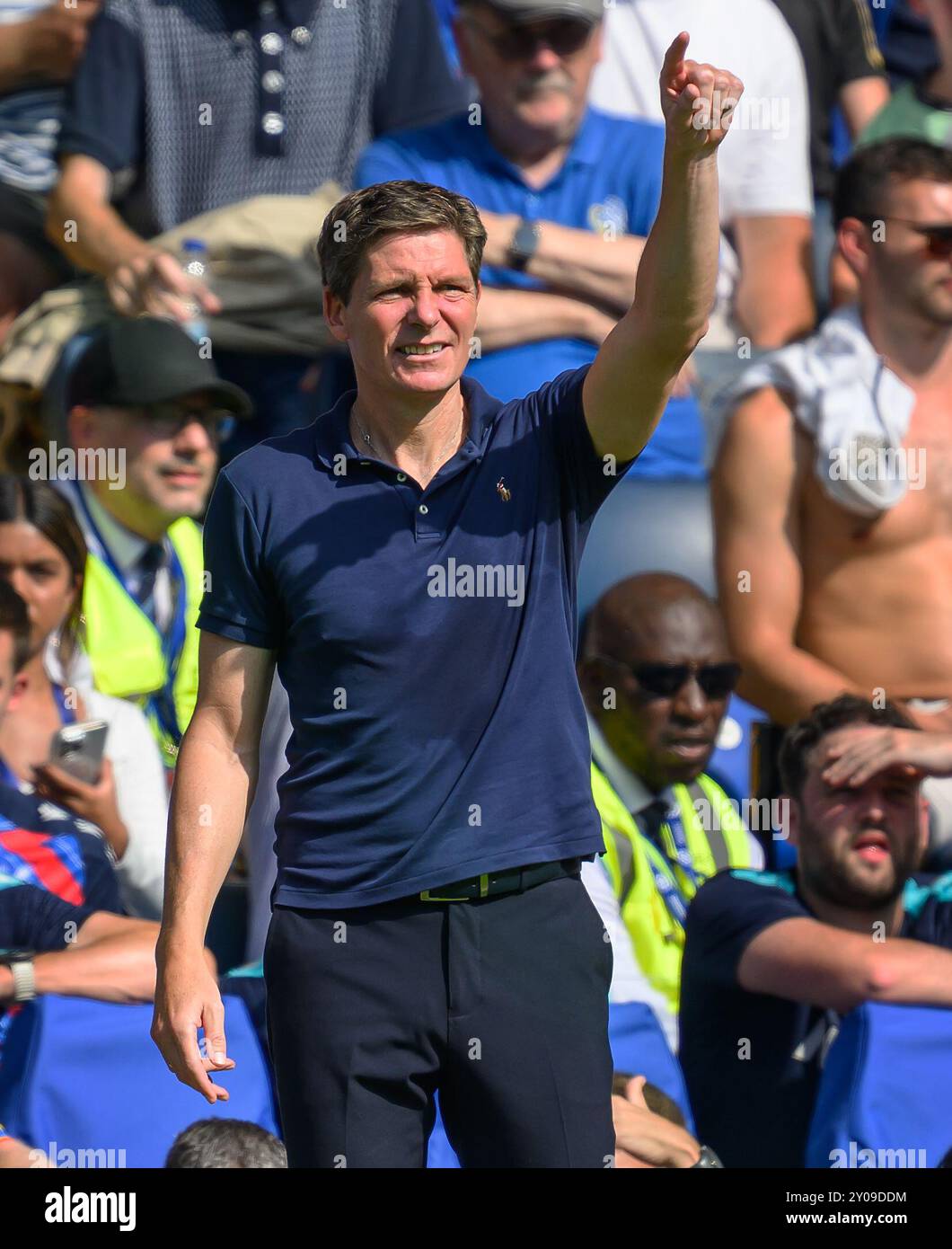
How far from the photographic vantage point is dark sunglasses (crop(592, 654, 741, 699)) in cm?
394

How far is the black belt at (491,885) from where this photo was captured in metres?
1.90

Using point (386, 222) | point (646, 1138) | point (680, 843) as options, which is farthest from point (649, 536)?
point (386, 222)

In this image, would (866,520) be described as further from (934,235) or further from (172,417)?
(172,417)

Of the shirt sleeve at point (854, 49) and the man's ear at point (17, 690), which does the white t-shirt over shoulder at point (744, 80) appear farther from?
the man's ear at point (17, 690)

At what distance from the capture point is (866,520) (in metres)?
4.20

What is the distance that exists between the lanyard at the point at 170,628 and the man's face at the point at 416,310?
6.80ft

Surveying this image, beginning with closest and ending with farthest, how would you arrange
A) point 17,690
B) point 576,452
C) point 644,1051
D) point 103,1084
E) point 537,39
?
point 576,452, point 103,1084, point 644,1051, point 17,690, point 537,39

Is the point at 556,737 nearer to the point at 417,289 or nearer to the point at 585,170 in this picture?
the point at 417,289

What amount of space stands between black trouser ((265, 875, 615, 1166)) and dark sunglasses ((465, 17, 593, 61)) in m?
2.84

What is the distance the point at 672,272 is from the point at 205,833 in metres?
0.80

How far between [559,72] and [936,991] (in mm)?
2325

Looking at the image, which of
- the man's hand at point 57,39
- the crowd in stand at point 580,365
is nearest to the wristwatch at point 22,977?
the crowd in stand at point 580,365

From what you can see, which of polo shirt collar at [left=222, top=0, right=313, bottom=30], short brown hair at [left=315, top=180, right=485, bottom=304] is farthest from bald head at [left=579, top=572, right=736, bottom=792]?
short brown hair at [left=315, top=180, right=485, bottom=304]
